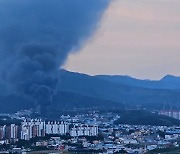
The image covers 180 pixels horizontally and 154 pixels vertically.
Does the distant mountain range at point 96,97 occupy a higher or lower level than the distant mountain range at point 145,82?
lower

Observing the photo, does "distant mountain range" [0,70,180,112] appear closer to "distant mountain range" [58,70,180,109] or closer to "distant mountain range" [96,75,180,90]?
"distant mountain range" [58,70,180,109]

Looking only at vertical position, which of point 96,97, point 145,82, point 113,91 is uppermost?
point 145,82

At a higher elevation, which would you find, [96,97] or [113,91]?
[113,91]

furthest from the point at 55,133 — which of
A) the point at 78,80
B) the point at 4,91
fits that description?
the point at 78,80

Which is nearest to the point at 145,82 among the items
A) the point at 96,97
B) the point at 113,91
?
the point at 113,91

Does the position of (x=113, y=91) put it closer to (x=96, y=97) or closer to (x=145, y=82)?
(x=96, y=97)

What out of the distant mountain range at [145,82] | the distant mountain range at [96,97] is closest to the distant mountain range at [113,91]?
the distant mountain range at [96,97]

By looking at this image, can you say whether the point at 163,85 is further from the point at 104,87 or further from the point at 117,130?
the point at 117,130

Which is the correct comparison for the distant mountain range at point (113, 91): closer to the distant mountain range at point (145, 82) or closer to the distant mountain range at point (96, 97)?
the distant mountain range at point (96, 97)

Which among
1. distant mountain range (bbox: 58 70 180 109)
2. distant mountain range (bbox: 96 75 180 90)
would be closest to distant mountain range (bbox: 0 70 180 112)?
distant mountain range (bbox: 58 70 180 109)
